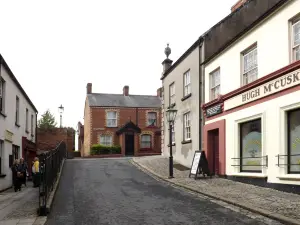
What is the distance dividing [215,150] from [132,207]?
894 centimetres

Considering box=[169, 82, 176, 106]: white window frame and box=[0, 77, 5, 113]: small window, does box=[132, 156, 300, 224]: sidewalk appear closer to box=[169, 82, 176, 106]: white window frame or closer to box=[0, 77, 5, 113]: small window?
box=[0, 77, 5, 113]: small window

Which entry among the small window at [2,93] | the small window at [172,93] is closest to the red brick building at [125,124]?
the small window at [172,93]

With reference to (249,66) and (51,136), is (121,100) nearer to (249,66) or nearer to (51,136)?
(51,136)

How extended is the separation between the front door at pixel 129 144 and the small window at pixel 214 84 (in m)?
27.7

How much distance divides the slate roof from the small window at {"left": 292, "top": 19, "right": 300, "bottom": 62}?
3773 centimetres

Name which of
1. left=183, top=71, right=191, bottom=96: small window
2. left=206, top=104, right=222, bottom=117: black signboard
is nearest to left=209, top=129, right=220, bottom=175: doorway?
left=206, top=104, right=222, bottom=117: black signboard

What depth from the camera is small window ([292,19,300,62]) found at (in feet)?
41.6

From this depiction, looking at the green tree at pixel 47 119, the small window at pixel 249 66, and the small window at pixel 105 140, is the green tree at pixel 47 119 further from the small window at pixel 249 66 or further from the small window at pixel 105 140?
the small window at pixel 249 66

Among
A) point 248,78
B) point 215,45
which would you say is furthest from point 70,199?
point 215,45

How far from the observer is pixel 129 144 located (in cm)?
4688

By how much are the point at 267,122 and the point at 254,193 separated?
103 inches

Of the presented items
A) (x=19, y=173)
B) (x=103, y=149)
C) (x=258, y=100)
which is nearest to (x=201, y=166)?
(x=258, y=100)

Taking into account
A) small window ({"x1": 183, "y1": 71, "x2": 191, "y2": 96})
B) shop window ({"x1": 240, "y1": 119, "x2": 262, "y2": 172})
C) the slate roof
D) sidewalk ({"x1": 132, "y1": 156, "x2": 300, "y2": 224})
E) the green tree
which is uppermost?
the slate roof

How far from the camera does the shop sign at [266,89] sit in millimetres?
12328
